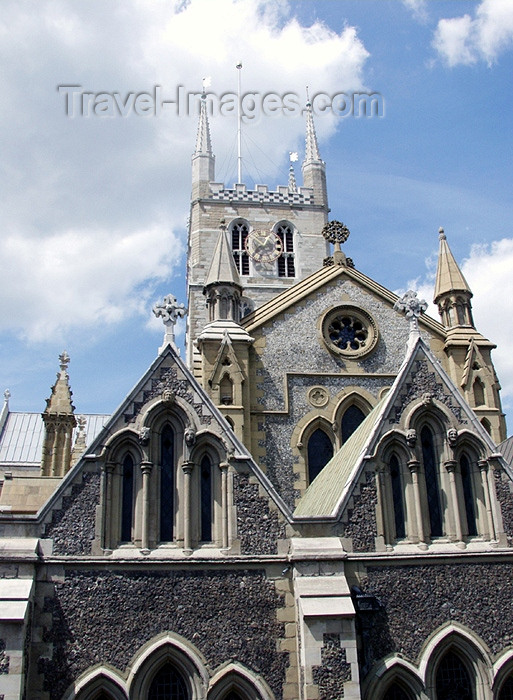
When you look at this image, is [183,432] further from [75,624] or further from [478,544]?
[478,544]

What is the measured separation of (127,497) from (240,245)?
36.8 m

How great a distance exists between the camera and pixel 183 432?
44.9 feet

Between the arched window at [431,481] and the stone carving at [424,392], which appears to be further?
the stone carving at [424,392]

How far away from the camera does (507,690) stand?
12727 mm

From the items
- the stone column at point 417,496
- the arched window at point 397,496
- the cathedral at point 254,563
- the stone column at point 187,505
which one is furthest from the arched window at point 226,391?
the stone column at point 417,496

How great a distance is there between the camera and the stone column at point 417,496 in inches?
527

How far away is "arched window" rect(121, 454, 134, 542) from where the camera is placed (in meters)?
13.0

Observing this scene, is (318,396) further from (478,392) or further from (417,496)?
(417,496)

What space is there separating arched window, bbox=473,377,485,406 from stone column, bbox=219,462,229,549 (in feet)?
29.6

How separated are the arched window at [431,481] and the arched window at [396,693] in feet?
8.80

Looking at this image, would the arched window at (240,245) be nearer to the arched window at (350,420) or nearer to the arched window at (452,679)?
the arched window at (350,420)

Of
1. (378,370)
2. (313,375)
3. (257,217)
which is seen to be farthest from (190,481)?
(257,217)

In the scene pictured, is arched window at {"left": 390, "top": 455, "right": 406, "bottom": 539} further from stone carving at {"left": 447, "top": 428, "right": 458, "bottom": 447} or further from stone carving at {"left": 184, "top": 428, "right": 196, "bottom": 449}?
stone carving at {"left": 184, "top": 428, "right": 196, "bottom": 449}

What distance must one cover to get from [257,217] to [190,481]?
3818 centimetres
